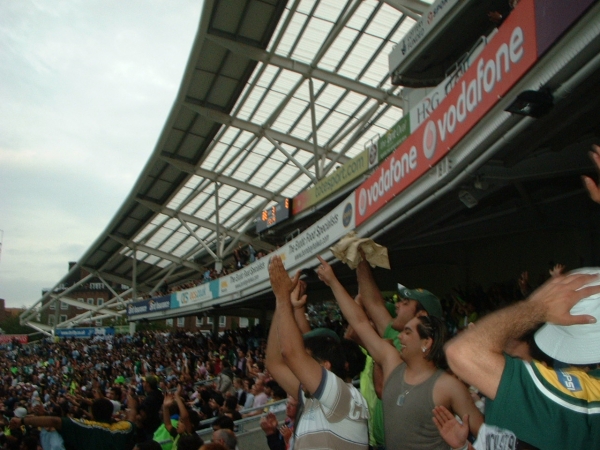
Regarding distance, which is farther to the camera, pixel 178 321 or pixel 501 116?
pixel 178 321

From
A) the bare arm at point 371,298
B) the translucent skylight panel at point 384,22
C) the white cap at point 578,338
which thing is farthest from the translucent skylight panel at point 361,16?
the white cap at point 578,338

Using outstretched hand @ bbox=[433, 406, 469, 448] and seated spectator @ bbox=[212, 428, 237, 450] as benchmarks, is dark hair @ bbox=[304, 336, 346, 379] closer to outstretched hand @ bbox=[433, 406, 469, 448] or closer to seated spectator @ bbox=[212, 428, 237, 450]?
outstretched hand @ bbox=[433, 406, 469, 448]

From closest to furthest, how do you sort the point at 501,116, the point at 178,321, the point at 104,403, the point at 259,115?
the point at 104,403, the point at 501,116, the point at 259,115, the point at 178,321

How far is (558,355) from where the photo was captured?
72.1 inches

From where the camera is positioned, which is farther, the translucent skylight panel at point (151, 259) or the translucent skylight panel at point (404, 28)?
the translucent skylight panel at point (151, 259)

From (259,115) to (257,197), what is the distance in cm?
A: 775

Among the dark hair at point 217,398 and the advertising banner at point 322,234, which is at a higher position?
the advertising banner at point 322,234

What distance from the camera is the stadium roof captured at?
63.3ft

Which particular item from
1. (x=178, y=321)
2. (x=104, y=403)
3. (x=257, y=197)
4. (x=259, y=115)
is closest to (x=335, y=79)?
(x=259, y=115)

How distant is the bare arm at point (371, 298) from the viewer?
170 inches

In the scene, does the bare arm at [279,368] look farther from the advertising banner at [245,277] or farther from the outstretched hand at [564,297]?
the advertising banner at [245,277]

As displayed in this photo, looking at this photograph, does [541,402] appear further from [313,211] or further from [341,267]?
[313,211]

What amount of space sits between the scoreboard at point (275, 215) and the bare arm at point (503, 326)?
2196cm

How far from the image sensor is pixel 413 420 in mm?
3111
